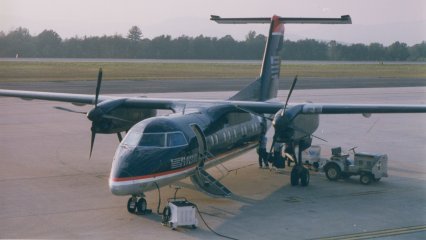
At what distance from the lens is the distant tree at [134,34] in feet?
460

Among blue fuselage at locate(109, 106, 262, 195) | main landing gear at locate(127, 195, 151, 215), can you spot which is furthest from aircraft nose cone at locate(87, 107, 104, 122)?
main landing gear at locate(127, 195, 151, 215)

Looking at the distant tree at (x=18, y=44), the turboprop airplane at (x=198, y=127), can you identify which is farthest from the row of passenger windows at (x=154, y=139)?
the distant tree at (x=18, y=44)

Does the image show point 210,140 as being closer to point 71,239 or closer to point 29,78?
point 71,239

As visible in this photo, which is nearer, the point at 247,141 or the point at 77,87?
the point at 247,141

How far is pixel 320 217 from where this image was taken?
19.1m

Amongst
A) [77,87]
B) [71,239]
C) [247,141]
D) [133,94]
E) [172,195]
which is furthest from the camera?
[77,87]

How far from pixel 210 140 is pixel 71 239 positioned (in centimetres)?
685

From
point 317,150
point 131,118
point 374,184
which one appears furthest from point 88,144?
point 374,184

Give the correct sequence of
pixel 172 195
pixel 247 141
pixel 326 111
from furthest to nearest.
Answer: pixel 247 141 < pixel 326 111 < pixel 172 195

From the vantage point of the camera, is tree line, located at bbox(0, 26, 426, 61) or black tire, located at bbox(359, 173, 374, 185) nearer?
black tire, located at bbox(359, 173, 374, 185)

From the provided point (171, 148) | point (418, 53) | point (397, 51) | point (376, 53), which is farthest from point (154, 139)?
point (418, 53)

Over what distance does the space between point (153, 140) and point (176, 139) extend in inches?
33.6

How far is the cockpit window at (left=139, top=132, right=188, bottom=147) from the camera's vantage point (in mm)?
18922

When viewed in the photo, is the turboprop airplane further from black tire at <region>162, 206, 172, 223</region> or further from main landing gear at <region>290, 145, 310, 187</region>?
black tire at <region>162, 206, 172, 223</region>
